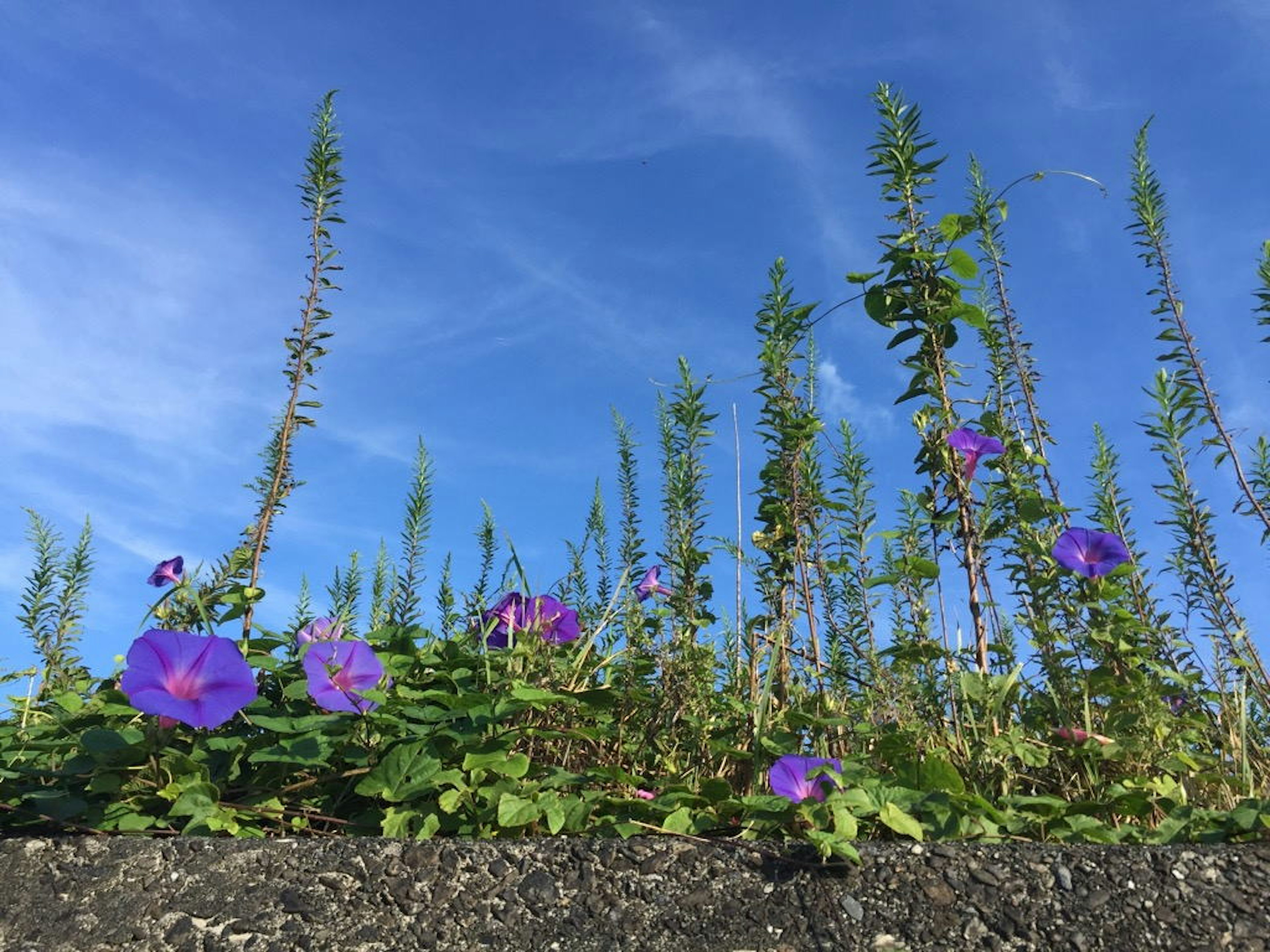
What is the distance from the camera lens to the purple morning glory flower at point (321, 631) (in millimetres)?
2609

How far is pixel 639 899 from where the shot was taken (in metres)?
1.99

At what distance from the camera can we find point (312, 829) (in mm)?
2379

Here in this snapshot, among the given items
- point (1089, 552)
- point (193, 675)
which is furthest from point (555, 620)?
point (1089, 552)

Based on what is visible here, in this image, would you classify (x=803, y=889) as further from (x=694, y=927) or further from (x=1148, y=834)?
(x=1148, y=834)

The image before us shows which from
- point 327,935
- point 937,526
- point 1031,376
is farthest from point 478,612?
point 1031,376

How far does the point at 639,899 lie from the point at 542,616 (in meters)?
0.94

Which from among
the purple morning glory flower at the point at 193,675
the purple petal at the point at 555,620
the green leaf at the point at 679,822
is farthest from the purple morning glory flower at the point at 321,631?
the green leaf at the point at 679,822

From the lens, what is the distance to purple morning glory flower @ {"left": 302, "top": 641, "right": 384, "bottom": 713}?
229 centimetres

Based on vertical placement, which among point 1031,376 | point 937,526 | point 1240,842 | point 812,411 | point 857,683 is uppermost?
point 1031,376

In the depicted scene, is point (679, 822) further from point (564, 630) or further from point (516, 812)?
point (564, 630)

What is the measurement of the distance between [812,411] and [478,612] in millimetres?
1288

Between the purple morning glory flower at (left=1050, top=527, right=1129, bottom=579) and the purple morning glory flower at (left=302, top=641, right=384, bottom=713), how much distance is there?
1781 mm

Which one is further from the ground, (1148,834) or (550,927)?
(1148,834)

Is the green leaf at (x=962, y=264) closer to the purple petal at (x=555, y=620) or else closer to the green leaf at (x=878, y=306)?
the green leaf at (x=878, y=306)
